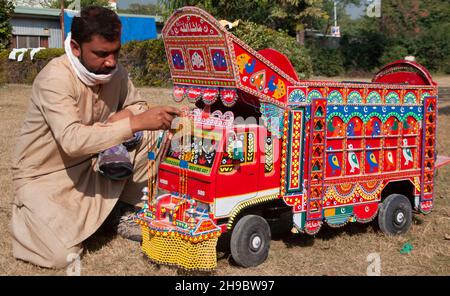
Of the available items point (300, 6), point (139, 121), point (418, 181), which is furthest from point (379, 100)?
point (300, 6)

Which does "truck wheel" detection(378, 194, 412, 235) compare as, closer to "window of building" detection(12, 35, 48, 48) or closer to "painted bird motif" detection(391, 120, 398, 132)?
"painted bird motif" detection(391, 120, 398, 132)

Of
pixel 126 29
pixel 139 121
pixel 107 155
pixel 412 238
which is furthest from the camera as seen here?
pixel 126 29

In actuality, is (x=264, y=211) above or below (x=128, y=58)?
below

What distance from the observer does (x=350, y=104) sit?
466cm

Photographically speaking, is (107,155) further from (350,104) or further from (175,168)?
(350,104)

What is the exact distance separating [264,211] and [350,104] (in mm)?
1130

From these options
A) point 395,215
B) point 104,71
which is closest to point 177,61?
point 104,71

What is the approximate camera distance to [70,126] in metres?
3.69

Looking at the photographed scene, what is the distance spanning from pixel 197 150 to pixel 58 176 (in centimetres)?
105

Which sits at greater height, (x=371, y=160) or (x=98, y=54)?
(x=98, y=54)

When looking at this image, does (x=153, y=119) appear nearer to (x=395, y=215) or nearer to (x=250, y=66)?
(x=250, y=66)

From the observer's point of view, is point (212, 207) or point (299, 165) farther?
point (299, 165)

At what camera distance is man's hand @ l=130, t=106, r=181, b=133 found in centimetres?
361

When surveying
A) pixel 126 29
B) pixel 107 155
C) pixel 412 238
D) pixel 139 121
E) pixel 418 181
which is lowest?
pixel 412 238
